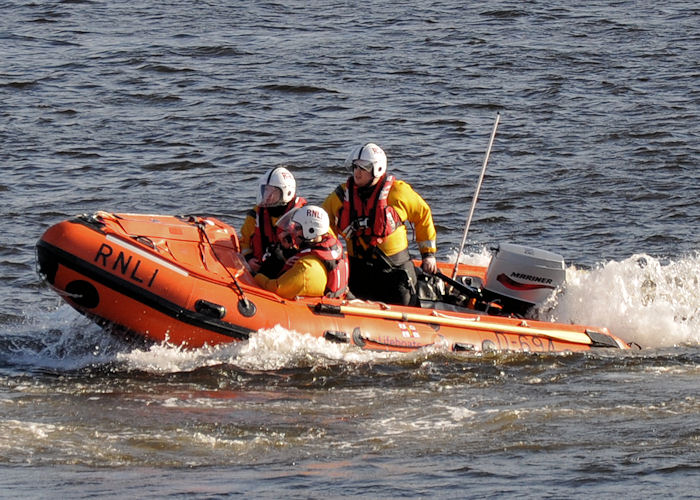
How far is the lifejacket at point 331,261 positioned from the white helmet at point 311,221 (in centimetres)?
10

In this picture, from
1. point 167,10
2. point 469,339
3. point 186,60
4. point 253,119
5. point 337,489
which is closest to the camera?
point 337,489

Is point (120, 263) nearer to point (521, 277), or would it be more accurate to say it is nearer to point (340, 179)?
point (521, 277)

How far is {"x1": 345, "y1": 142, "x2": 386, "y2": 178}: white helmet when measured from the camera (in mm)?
8617

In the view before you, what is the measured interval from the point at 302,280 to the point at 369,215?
2.68ft

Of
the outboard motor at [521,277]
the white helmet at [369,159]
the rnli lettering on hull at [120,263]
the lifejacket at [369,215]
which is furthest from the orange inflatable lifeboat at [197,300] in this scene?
the white helmet at [369,159]

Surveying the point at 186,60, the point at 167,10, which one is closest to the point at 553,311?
the point at 186,60

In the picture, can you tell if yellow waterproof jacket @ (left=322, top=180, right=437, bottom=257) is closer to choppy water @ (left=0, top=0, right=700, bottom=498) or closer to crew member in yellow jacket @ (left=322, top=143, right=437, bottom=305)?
crew member in yellow jacket @ (left=322, top=143, right=437, bottom=305)

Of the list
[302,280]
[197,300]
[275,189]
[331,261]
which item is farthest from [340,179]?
[197,300]

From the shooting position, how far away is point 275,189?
8.38 meters

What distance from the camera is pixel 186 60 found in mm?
17781

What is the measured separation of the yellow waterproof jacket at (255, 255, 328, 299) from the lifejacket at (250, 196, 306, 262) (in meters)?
0.36

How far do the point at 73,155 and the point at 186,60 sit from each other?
4318mm

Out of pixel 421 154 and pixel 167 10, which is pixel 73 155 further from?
pixel 167 10

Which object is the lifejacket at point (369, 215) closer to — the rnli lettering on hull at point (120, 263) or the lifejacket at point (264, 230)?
the lifejacket at point (264, 230)
